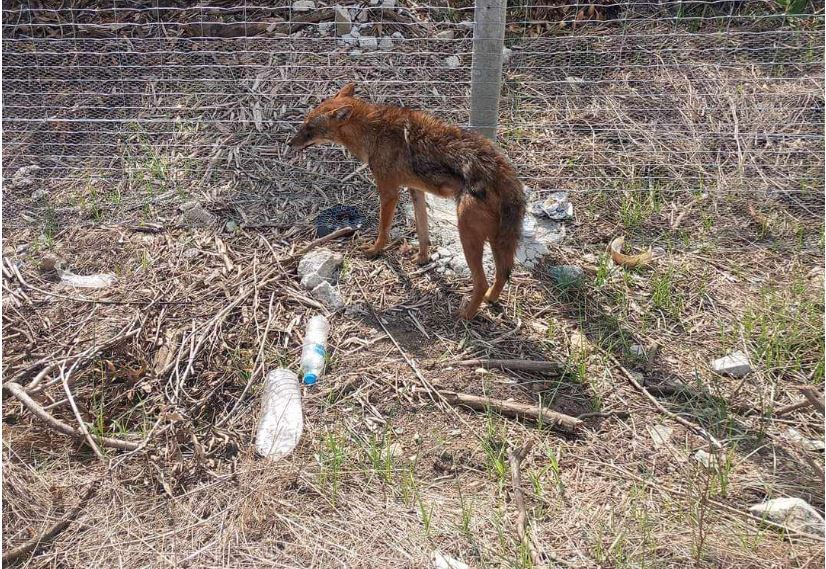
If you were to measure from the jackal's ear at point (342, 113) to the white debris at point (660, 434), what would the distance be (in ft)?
10.1

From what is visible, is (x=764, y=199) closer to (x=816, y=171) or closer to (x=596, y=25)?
(x=816, y=171)

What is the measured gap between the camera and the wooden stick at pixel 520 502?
322 centimetres

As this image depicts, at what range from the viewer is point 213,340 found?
448cm

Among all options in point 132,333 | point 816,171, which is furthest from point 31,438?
point 816,171

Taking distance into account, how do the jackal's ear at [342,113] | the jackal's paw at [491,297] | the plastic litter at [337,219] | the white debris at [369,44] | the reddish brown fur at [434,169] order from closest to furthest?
the reddish brown fur at [434,169]
the jackal's paw at [491,297]
the jackal's ear at [342,113]
the plastic litter at [337,219]
the white debris at [369,44]

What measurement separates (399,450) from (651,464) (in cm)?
134

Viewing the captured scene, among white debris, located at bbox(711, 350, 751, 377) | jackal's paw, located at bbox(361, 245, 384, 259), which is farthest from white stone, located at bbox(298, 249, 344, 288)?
white debris, located at bbox(711, 350, 751, 377)

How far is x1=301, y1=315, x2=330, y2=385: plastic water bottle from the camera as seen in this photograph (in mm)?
4285

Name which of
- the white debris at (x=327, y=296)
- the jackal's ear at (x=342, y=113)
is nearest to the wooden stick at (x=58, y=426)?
the white debris at (x=327, y=296)

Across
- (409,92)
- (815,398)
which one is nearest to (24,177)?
(409,92)

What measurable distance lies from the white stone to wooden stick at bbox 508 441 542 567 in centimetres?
198

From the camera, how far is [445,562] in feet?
10.5

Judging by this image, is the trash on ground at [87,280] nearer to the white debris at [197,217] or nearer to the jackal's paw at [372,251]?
the white debris at [197,217]

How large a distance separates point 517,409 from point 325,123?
8.94 feet
